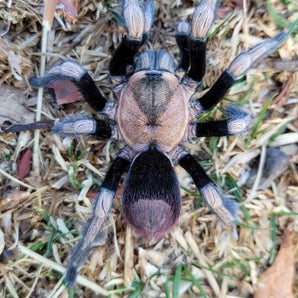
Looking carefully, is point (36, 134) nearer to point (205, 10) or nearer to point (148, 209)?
point (148, 209)

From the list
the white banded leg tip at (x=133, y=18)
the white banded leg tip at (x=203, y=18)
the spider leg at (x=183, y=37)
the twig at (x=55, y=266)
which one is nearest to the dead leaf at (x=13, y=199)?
the twig at (x=55, y=266)

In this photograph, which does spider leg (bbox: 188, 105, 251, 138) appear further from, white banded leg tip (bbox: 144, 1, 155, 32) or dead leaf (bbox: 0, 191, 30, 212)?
dead leaf (bbox: 0, 191, 30, 212)

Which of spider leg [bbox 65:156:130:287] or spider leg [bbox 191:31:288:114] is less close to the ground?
spider leg [bbox 191:31:288:114]

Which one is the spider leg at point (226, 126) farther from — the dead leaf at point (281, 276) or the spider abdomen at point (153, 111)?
the dead leaf at point (281, 276)

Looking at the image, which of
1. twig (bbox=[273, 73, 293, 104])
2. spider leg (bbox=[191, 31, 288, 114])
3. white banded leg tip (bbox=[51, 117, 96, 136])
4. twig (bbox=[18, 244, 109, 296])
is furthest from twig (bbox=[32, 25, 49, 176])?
twig (bbox=[273, 73, 293, 104])

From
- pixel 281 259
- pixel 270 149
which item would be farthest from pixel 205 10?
pixel 281 259

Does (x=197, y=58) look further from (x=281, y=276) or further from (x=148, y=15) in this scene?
(x=281, y=276)
